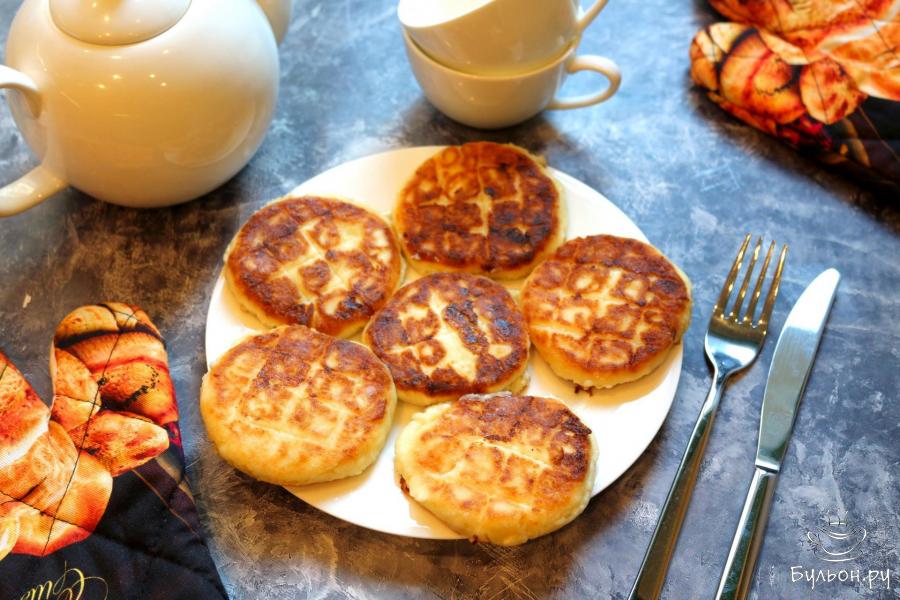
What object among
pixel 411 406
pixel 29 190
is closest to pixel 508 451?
pixel 411 406

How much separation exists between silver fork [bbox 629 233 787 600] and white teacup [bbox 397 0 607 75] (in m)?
0.48

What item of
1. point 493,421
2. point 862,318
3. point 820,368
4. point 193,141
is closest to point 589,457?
point 493,421

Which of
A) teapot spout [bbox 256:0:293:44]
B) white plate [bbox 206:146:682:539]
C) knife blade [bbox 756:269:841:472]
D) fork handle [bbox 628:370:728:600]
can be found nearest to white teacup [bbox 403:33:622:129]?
white plate [bbox 206:146:682:539]

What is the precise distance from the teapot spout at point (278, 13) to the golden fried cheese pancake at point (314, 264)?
1.03 feet

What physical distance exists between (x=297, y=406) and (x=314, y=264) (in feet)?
0.87

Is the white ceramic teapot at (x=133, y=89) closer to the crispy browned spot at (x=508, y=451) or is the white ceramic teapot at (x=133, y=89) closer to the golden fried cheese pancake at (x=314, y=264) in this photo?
the golden fried cheese pancake at (x=314, y=264)

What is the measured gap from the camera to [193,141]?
4.16 ft

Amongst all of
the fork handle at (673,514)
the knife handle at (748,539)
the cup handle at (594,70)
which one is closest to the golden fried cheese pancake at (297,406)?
the fork handle at (673,514)

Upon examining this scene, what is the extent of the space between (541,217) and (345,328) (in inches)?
15.2

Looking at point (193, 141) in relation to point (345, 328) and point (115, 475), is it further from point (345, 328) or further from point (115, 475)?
point (115, 475)

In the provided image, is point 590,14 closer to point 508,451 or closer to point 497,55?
point 497,55

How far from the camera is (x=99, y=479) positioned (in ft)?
3.62

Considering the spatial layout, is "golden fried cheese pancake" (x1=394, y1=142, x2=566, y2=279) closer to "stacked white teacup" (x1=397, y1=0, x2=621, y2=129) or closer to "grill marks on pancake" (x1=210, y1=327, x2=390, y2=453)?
"stacked white teacup" (x1=397, y1=0, x2=621, y2=129)

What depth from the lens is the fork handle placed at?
1082 mm
